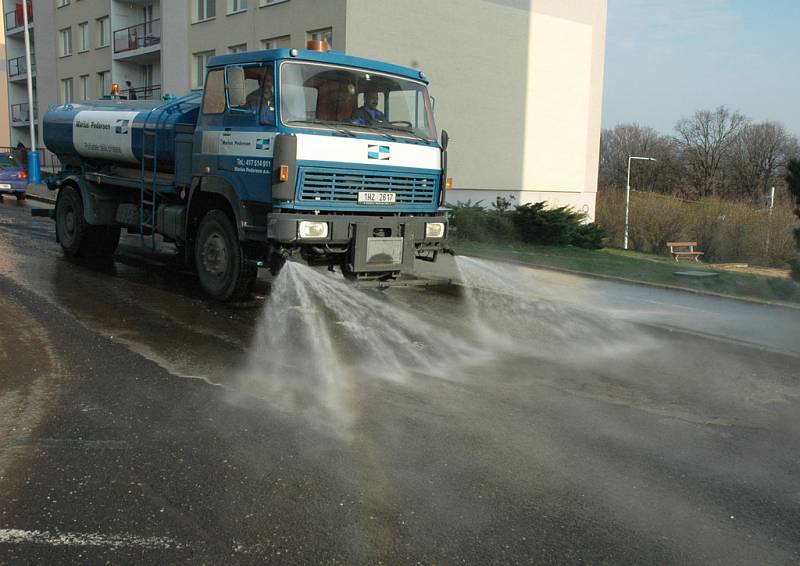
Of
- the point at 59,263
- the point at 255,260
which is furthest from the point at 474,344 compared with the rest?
the point at 59,263

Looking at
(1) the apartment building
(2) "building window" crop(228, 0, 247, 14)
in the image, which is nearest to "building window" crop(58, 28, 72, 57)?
(1) the apartment building

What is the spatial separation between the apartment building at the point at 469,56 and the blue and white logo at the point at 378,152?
59.8 ft

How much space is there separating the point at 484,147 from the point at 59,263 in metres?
22.0

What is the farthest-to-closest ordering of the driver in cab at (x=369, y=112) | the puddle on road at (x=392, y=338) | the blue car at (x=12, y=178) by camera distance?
1. the blue car at (x=12, y=178)
2. the driver in cab at (x=369, y=112)
3. the puddle on road at (x=392, y=338)

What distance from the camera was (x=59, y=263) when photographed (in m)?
12.1

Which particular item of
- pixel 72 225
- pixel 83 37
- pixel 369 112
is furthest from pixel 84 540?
pixel 83 37

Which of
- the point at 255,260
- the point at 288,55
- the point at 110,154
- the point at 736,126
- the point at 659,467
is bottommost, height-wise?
the point at 659,467

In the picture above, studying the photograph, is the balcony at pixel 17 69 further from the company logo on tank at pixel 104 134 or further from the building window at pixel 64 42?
the company logo on tank at pixel 104 134

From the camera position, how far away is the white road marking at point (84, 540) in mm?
3574

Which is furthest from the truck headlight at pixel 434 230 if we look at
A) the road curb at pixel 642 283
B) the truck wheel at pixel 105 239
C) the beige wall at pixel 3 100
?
the beige wall at pixel 3 100

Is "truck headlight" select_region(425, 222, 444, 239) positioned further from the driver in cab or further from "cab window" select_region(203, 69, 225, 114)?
"cab window" select_region(203, 69, 225, 114)

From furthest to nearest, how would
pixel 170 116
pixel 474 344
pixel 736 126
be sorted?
pixel 736 126 < pixel 170 116 < pixel 474 344

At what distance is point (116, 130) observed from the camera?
36.7 feet

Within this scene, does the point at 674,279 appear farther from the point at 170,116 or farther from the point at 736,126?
the point at 736,126
